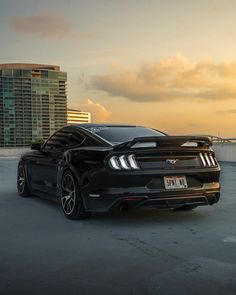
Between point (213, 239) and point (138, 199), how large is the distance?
117 centimetres

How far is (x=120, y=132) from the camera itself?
743cm

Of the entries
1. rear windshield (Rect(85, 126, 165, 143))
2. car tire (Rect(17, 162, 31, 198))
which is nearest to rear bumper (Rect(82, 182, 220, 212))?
rear windshield (Rect(85, 126, 165, 143))

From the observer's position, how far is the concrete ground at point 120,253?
12.6ft

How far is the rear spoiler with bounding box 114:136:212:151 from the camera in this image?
6.23 metres

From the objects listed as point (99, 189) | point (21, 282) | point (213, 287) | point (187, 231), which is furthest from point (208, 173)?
point (21, 282)

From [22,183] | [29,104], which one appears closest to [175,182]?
[22,183]

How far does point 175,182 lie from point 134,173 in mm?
604

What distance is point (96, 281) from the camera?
394cm

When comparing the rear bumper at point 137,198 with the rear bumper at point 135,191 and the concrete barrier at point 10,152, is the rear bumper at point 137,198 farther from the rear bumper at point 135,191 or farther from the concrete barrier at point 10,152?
the concrete barrier at point 10,152

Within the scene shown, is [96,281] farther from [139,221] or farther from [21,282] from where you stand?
[139,221]

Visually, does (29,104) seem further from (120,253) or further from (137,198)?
(120,253)

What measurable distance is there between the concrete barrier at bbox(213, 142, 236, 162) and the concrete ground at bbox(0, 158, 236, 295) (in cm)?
1354

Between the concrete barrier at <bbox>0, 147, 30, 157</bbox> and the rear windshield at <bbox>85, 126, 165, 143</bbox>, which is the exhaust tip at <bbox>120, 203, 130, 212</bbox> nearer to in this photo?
the rear windshield at <bbox>85, 126, 165, 143</bbox>

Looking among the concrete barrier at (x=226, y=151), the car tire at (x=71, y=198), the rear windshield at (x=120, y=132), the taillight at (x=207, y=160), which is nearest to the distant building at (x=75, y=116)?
the concrete barrier at (x=226, y=151)
